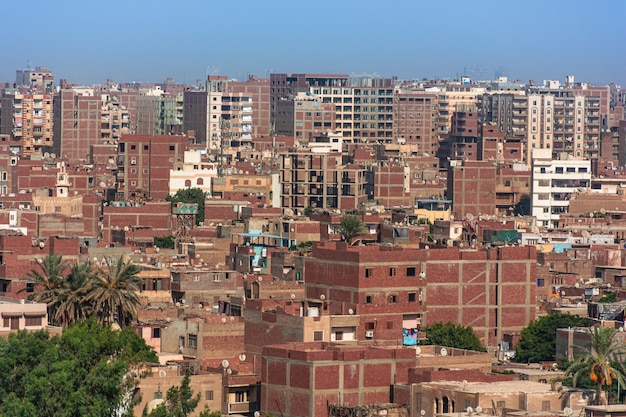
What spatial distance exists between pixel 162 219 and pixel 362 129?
→ 7912 centimetres

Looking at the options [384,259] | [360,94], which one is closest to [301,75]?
[360,94]

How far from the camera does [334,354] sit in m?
48.4

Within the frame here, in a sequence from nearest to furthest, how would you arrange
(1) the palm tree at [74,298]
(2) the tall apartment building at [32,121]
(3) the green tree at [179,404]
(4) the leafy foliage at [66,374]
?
(3) the green tree at [179,404]
(4) the leafy foliage at [66,374]
(1) the palm tree at [74,298]
(2) the tall apartment building at [32,121]

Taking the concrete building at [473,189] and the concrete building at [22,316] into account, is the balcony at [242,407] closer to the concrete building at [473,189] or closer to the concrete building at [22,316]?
the concrete building at [22,316]

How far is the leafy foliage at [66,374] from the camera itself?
41344mm

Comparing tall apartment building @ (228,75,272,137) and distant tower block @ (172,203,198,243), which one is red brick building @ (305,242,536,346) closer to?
distant tower block @ (172,203,198,243)

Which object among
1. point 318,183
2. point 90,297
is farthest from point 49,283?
point 318,183

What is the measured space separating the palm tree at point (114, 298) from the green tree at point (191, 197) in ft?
182

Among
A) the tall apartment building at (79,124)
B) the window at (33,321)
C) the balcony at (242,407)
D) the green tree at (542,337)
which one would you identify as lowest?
the balcony at (242,407)

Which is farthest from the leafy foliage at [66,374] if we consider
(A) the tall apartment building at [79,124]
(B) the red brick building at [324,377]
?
(A) the tall apartment building at [79,124]

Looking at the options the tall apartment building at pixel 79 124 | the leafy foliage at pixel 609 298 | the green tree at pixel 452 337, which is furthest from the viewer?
the tall apartment building at pixel 79 124

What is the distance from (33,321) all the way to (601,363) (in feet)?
46.3

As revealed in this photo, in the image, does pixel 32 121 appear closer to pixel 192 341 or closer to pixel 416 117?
pixel 416 117

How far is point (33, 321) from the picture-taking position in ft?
175
